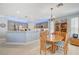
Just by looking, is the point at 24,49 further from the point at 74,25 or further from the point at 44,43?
the point at 74,25

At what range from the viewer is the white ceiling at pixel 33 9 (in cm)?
239

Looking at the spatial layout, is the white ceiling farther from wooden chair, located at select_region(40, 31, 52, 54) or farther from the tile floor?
the tile floor

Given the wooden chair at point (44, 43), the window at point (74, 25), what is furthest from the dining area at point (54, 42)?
the window at point (74, 25)

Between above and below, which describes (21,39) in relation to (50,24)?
below

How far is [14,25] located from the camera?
95.8 inches

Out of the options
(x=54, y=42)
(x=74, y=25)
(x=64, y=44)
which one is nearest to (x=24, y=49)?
(x=54, y=42)

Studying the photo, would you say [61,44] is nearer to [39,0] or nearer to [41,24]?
[41,24]

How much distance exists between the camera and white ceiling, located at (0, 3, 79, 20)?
2.39 meters

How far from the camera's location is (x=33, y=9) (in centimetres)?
244

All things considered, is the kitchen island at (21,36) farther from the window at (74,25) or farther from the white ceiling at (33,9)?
the window at (74,25)

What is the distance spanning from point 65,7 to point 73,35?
0.72 m

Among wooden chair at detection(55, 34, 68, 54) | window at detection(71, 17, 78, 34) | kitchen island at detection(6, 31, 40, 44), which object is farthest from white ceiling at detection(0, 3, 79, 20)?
wooden chair at detection(55, 34, 68, 54)
